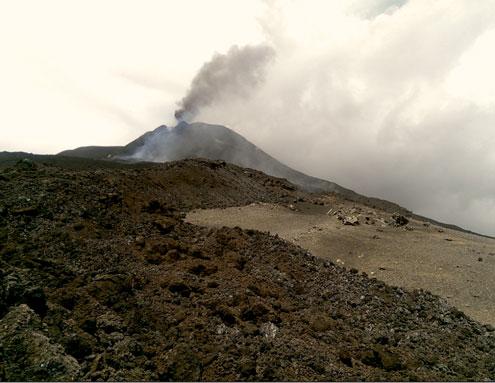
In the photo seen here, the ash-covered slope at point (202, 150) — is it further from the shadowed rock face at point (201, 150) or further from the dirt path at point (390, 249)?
the dirt path at point (390, 249)

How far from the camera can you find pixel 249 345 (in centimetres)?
805

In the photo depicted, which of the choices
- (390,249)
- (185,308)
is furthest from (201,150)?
(185,308)

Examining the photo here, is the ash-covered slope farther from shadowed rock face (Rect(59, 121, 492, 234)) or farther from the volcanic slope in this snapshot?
the volcanic slope

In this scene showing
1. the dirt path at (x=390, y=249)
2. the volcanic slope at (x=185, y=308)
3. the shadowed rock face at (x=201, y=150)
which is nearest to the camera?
the volcanic slope at (x=185, y=308)

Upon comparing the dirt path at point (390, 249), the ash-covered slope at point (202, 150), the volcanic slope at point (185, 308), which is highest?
the ash-covered slope at point (202, 150)

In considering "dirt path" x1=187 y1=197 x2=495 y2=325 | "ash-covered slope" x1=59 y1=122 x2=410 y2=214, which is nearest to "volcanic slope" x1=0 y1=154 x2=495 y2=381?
"dirt path" x1=187 y1=197 x2=495 y2=325

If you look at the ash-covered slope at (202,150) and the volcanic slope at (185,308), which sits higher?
the ash-covered slope at (202,150)

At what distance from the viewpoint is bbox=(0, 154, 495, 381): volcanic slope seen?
7.07 meters

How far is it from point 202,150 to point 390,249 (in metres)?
58.4

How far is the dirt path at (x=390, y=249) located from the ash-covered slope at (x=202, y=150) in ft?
128

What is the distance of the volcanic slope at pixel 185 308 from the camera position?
707 centimetres

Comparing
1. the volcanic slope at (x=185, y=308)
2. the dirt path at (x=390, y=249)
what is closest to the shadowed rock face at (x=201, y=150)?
the dirt path at (x=390, y=249)

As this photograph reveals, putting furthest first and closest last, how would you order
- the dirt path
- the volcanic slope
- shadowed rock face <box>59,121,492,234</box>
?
shadowed rock face <box>59,121,492,234</box>
the dirt path
the volcanic slope

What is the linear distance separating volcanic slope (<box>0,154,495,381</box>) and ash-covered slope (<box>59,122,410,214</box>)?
50.3m
